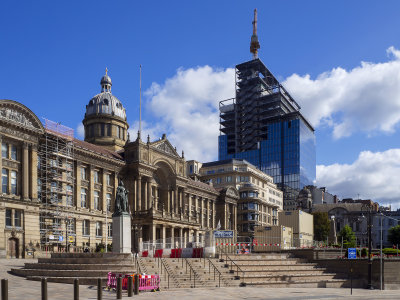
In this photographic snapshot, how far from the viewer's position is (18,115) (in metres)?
53.3

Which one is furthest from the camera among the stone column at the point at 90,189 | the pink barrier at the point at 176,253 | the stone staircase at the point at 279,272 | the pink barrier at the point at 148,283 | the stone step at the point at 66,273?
the stone column at the point at 90,189

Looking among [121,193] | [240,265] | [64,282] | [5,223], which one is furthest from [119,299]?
[5,223]

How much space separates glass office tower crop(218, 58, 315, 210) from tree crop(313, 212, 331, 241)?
4255 centimetres

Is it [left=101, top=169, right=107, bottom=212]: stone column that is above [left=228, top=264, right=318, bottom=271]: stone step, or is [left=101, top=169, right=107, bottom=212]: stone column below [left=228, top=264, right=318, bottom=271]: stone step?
above

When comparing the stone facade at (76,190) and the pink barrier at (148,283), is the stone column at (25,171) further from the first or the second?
the pink barrier at (148,283)

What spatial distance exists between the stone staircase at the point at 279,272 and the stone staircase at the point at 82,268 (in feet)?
29.5

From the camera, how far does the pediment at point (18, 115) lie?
51.3 metres

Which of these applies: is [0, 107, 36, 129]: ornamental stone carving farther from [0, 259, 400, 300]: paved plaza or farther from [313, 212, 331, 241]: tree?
[313, 212, 331, 241]: tree

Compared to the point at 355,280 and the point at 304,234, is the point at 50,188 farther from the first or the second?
the point at 355,280

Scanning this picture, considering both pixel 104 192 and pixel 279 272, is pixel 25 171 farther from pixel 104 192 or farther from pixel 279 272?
pixel 279 272

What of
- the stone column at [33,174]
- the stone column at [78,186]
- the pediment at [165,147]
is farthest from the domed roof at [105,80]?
the stone column at [33,174]

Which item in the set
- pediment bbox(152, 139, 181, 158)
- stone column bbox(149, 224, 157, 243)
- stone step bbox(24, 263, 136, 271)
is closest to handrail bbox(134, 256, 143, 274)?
stone step bbox(24, 263, 136, 271)

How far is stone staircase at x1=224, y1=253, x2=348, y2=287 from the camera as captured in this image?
3525 cm

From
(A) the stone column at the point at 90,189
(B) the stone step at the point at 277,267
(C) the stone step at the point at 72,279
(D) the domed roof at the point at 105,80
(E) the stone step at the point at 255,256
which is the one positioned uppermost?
(D) the domed roof at the point at 105,80
